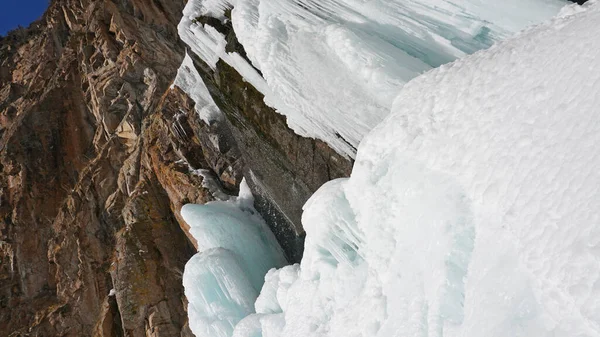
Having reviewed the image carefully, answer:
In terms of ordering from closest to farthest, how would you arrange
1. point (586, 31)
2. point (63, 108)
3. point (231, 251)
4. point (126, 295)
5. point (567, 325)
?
point (567, 325) → point (586, 31) → point (231, 251) → point (126, 295) → point (63, 108)

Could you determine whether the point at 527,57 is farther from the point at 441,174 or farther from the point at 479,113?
the point at 441,174

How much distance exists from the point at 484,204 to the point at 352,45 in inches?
100

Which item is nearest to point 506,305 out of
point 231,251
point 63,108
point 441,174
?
point 441,174

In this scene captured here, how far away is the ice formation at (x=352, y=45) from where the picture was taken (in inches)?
178

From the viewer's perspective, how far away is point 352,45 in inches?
187

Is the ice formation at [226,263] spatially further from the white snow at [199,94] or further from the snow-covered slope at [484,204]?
the snow-covered slope at [484,204]

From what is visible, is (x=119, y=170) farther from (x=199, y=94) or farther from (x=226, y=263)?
(x=226, y=263)

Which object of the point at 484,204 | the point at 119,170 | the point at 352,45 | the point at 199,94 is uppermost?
the point at 352,45

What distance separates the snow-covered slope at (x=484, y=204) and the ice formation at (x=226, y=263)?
3229 mm

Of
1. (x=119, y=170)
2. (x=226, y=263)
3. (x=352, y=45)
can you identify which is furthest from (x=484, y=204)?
(x=119, y=170)

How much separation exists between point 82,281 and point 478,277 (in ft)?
45.5

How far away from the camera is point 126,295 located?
10.9m

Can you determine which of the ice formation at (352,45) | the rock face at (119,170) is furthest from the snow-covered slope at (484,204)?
the rock face at (119,170)

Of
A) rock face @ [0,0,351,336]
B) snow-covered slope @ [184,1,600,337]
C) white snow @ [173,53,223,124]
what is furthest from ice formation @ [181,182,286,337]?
snow-covered slope @ [184,1,600,337]
